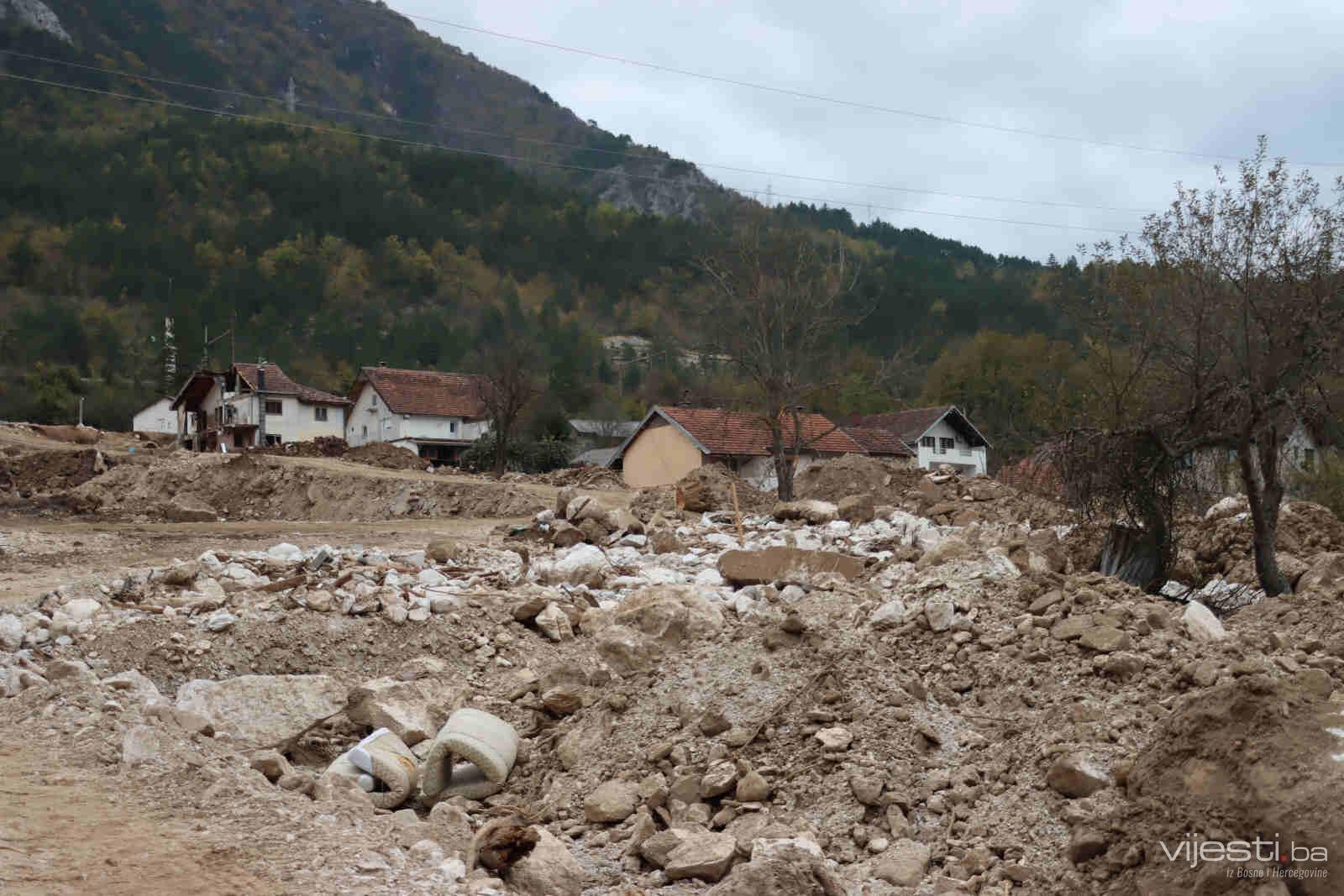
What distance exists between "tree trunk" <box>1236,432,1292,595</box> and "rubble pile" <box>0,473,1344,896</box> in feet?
1.09

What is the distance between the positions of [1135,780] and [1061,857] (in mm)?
454

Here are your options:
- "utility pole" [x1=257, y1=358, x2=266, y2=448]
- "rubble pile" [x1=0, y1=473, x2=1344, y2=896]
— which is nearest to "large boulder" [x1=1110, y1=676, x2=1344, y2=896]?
"rubble pile" [x1=0, y1=473, x2=1344, y2=896]

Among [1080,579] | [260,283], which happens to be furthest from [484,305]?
[1080,579]

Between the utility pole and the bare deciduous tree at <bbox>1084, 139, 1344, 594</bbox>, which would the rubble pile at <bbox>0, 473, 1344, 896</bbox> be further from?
the utility pole

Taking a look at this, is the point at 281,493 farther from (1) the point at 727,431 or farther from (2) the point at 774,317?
(1) the point at 727,431

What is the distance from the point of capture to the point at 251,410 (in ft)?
166

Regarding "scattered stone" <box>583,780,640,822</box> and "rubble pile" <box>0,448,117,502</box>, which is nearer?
"scattered stone" <box>583,780,640,822</box>

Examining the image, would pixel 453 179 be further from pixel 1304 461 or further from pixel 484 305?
pixel 1304 461

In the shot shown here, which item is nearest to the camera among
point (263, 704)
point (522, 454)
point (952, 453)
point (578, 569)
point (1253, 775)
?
point (1253, 775)

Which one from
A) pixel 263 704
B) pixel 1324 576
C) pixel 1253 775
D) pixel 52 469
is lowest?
pixel 52 469

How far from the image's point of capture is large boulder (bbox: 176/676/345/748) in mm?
7516

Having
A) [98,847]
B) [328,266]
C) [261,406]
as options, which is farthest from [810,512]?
[328,266]

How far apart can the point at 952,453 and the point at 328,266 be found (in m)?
64.7

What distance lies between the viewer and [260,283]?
8756 cm
